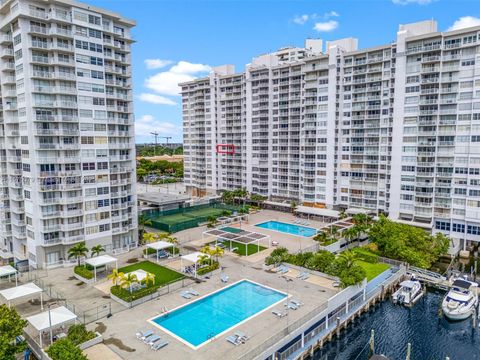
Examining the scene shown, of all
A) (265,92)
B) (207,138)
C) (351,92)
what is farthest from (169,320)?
(207,138)

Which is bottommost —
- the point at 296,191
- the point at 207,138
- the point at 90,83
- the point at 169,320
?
the point at 169,320

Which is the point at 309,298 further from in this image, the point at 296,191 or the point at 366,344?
the point at 296,191

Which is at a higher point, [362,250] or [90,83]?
[90,83]

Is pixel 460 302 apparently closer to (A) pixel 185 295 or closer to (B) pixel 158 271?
(A) pixel 185 295

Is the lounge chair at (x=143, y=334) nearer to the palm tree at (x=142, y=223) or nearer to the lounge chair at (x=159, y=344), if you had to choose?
the lounge chair at (x=159, y=344)

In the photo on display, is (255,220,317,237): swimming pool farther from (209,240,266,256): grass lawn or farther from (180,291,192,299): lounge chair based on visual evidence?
(180,291,192,299): lounge chair

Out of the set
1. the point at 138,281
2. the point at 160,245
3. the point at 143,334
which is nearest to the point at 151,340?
Answer: the point at 143,334

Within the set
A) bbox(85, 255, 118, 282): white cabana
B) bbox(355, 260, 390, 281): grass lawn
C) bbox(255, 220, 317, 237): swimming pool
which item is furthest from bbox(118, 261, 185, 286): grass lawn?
bbox(255, 220, 317, 237): swimming pool

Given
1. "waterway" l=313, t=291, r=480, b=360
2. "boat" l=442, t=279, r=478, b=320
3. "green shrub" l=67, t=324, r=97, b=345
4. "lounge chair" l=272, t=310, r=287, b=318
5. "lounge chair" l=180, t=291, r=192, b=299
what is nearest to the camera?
"green shrub" l=67, t=324, r=97, b=345
